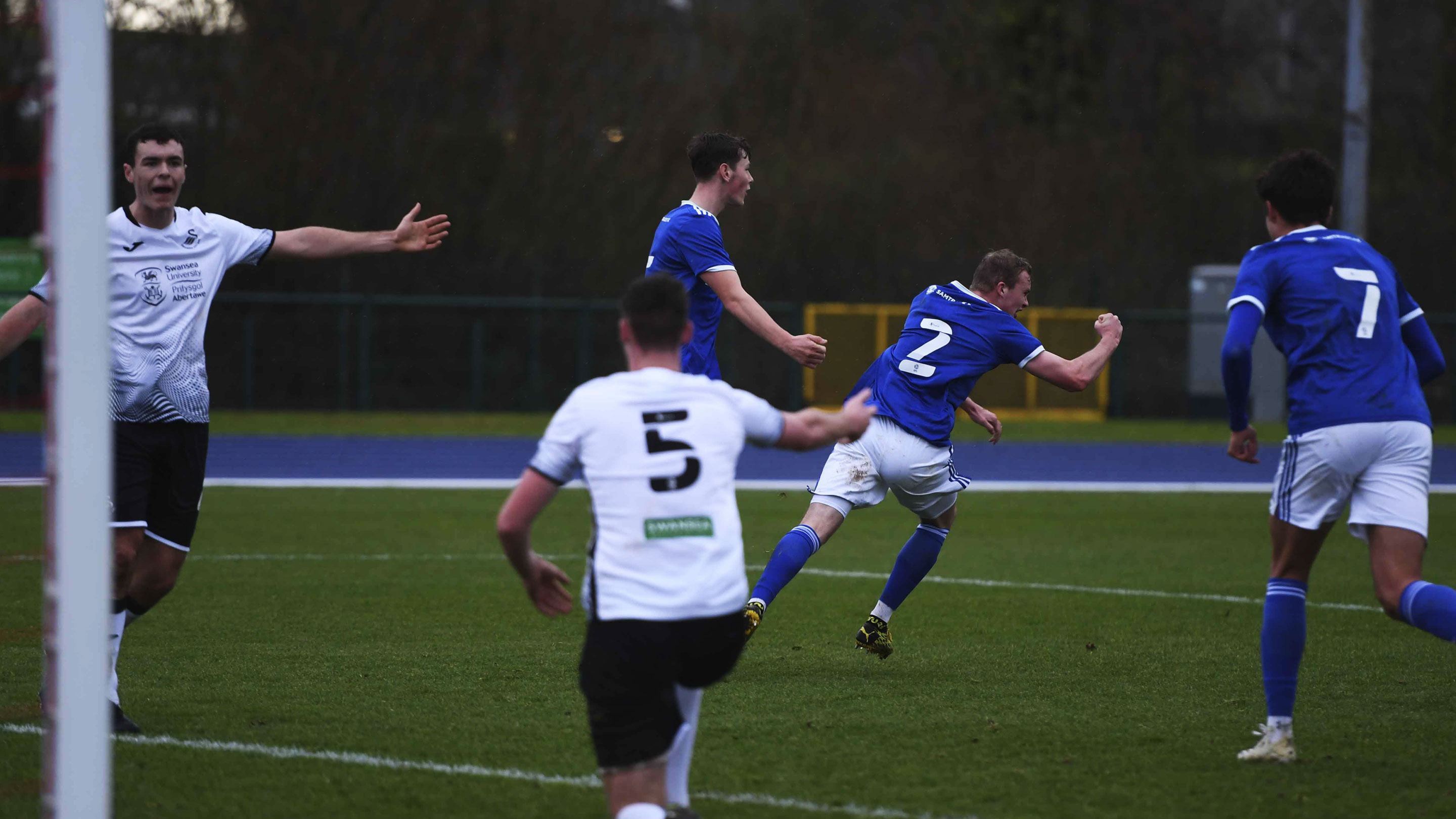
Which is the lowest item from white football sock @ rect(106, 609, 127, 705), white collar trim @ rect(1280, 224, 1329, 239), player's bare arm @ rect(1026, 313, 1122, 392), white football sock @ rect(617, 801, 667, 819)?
white football sock @ rect(106, 609, 127, 705)

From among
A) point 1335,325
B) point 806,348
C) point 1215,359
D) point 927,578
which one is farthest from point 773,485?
point 1215,359

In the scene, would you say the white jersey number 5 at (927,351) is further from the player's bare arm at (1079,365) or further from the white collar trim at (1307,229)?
the white collar trim at (1307,229)

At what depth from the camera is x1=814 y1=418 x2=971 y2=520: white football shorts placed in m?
6.82

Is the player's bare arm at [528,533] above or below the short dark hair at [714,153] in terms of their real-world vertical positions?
below

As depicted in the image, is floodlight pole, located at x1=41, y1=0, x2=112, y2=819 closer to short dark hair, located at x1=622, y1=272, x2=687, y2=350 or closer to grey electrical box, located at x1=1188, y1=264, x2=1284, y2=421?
short dark hair, located at x1=622, y1=272, x2=687, y2=350

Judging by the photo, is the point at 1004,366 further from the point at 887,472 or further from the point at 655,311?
the point at 655,311

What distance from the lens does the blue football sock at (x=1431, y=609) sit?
15.6 ft

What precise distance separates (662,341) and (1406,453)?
250 centimetres

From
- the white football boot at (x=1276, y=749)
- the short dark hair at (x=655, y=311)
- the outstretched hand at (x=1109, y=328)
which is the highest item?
the short dark hair at (x=655, y=311)

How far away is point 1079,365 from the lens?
6.54m

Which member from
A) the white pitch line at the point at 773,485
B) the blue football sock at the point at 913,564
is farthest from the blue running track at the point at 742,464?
the blue football sock at the point at 913,564

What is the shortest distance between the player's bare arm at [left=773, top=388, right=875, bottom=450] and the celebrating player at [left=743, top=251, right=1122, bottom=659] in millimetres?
2549

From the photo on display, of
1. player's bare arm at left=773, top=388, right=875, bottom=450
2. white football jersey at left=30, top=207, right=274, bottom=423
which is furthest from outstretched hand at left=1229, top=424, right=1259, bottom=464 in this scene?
white football jersey at left=30, top=207, right=274, bottom=423

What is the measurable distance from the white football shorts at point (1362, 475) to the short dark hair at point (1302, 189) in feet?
2.41
